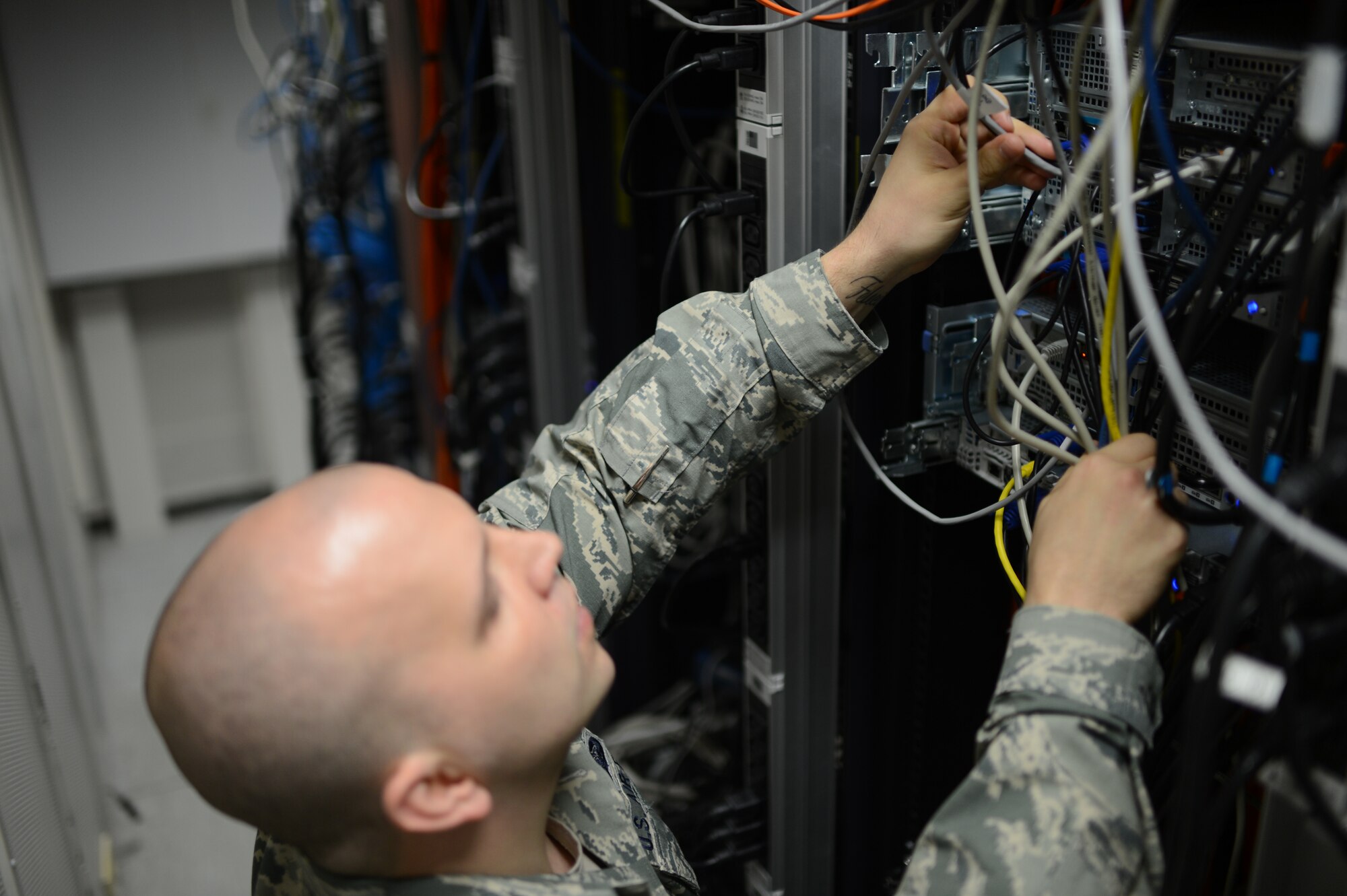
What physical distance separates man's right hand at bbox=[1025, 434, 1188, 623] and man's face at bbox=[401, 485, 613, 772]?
1.26 feet

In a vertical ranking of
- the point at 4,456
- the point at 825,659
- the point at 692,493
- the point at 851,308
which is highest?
the point at 851,308

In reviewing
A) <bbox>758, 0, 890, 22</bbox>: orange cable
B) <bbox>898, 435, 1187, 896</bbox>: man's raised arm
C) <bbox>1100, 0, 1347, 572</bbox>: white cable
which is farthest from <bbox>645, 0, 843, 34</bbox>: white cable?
<bbox>898, 435, 1187, 896</bbox>: man's raised arm

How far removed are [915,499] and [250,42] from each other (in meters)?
3.09

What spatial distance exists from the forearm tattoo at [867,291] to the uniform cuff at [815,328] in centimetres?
2

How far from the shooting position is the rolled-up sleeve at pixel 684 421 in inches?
42.9

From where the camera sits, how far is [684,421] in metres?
1.12

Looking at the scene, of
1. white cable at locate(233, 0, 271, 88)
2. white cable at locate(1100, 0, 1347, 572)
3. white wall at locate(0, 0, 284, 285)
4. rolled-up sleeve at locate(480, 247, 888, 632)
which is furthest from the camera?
white cable at locate(233, 0, 271, 88)

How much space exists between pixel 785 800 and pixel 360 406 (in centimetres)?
220

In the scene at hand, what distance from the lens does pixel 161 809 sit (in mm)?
2672

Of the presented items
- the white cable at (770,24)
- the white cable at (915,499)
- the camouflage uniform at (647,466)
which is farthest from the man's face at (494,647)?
the white cable at (770,24)

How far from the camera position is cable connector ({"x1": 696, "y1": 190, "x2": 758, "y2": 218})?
1.26 metres

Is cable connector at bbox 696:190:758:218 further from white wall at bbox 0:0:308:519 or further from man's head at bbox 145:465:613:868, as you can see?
white wall at bbox 0:0:308:519

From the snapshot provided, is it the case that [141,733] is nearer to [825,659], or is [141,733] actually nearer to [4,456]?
[4,456]

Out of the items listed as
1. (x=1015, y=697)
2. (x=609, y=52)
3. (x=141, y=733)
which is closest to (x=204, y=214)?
(x=141, y=733)
